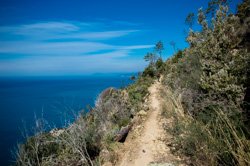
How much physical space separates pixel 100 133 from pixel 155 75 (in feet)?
47.2

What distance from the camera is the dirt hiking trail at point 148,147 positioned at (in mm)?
5808

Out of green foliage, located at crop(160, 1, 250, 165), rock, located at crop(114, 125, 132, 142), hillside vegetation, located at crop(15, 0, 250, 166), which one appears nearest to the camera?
green foliage, located at crop(160, 1, 250, 165)

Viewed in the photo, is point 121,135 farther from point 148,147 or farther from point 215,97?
point 215,97

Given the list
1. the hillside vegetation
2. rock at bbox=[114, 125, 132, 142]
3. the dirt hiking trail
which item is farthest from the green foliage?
rock at bbox=[114, 125, 132, 142]

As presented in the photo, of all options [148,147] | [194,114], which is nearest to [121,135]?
[148,147]

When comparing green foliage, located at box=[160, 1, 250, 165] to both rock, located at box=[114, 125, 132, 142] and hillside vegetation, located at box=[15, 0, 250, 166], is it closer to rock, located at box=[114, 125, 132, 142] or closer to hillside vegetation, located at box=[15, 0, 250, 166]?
hillside vegetation, located at box=[15, 0, 250, 166]

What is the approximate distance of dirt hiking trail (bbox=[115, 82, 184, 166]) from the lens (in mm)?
5808

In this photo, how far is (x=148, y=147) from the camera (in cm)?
691

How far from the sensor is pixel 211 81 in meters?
7.33

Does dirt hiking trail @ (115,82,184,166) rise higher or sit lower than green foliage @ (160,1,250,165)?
lower

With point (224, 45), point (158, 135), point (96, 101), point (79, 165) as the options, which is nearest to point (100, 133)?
point (79, 165)

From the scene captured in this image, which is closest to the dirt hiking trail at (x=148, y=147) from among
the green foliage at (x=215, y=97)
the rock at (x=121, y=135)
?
the rock at (x=121, y=135)

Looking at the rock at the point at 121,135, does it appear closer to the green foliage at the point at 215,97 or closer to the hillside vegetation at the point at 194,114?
the hillside vegetation at the point at 194,114

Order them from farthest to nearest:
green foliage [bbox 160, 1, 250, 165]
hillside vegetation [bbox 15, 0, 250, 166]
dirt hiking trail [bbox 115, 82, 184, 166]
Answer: dirt hiking trail [bbox 115, 82, 184, 166]
hillside vegetation [bbox 15, 0, 250, 166]
green foliage [bbox 160, 1, 250, 165]
